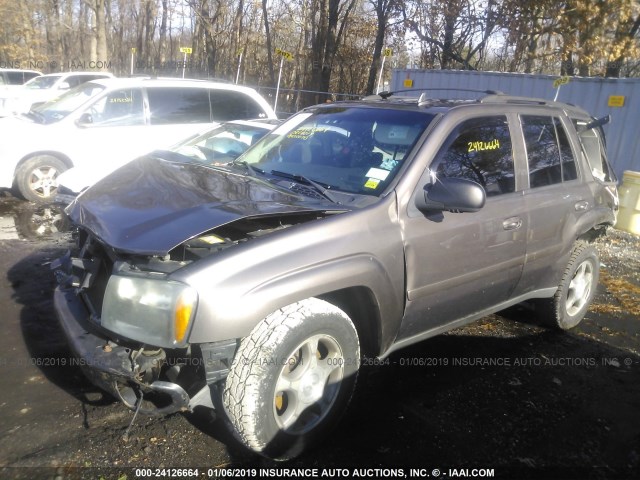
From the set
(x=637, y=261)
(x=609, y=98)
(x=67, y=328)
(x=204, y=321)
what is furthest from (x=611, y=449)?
(x=609, y=98)

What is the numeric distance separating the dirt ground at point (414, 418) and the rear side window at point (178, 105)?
14.6 ft

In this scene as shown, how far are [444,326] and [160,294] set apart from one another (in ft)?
6.34

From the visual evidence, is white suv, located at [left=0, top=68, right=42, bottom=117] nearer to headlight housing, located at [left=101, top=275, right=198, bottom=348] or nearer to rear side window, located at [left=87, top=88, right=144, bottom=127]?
rear side window, located at [left=87, top=88, right=144, bottom=127]

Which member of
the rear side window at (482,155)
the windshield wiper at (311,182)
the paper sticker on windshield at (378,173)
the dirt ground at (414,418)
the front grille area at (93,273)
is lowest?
the dirt ground at (414,418)

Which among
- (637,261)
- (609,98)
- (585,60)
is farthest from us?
(585,60)

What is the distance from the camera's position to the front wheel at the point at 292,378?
2.48m

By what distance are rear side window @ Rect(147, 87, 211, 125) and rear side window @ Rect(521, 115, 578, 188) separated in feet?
19.9

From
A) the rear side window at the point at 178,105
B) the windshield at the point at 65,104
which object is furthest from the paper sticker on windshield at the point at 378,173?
the windshield at the point at 65,104

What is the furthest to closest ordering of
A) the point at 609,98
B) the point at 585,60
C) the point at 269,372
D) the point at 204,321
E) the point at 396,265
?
the point at 585,60 → the point at 609,98 → the point at 396,265 → the point at 269,372 → the point at 204,321

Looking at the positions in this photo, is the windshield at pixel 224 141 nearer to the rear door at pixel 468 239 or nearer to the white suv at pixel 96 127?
the white suv at pixel 96 127

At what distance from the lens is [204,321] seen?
2332 millimetres

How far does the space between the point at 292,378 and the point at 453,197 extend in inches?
52.0

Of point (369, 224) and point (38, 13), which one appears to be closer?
point (369, 224)

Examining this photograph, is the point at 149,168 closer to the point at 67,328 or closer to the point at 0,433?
the point at 67,328
